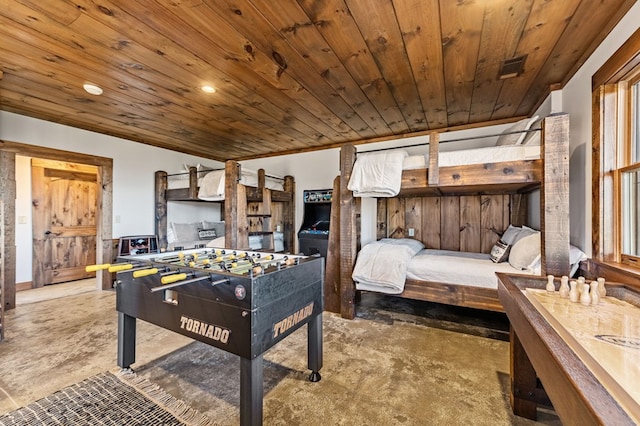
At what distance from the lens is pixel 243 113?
10.6 ft

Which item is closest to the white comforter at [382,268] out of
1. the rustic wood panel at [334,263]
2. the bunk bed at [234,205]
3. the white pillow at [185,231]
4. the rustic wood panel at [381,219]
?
the rustic wood panel at [334,263]

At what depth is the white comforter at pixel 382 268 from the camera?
2648mm

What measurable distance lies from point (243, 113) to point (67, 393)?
2.91 meters

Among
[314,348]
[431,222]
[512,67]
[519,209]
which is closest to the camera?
[314,348]

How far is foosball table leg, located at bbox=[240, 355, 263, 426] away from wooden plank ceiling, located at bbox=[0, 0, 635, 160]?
2001 millimetres

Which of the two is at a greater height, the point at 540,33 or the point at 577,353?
the point at 540,33

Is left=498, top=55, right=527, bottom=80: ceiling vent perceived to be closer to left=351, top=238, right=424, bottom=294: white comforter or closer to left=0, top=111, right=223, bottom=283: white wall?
left=351, top=238, right=424, bottom=294: white comforter

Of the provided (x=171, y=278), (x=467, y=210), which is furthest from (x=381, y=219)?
(x=171, y=278)

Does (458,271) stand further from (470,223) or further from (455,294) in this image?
(470,223)

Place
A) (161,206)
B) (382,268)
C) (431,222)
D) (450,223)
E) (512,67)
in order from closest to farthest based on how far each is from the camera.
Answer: (512,67), (382,268), (450,223), (431,222), (161,206)

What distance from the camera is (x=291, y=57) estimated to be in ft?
6.78

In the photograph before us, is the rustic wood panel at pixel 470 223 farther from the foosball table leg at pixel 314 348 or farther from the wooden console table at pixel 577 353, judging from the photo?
the foosball table leg at pixel 314 348

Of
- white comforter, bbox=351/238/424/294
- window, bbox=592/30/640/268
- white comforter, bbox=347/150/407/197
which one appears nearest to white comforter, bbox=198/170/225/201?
white comforter, bbox=347/150/407/197

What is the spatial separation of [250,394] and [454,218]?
3355 millimetres
